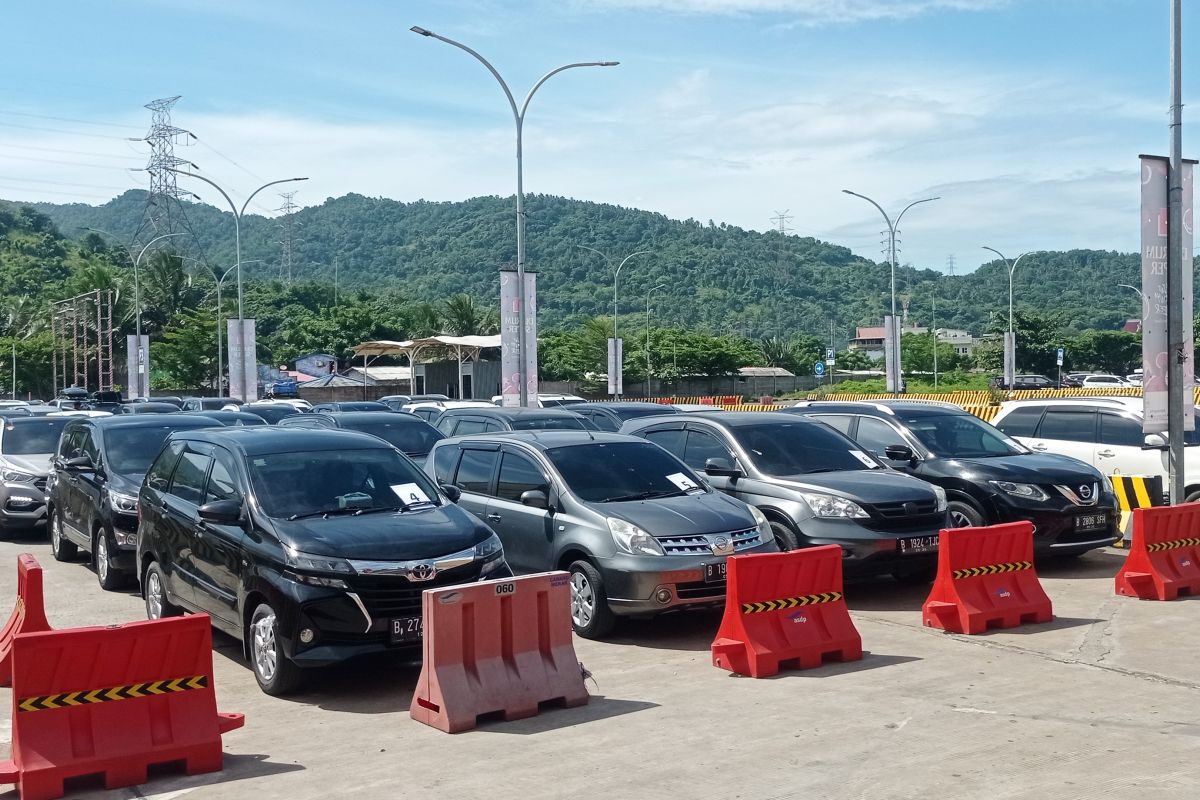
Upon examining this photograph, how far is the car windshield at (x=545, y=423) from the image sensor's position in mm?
15219

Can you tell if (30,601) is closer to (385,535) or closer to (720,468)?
(385,535)

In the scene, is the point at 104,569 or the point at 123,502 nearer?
the point at 123,502

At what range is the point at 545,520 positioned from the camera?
10.2m

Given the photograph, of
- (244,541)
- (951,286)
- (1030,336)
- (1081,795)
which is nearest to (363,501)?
(244,541)

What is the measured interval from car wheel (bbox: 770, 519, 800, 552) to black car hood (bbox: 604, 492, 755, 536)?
102 centimetres

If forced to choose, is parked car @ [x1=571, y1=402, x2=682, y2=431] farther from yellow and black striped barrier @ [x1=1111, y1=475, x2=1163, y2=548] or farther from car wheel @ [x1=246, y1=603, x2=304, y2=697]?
car wheel @ [x1=246, y1=603, x2=304, y2=697]

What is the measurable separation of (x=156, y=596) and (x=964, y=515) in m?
8.14

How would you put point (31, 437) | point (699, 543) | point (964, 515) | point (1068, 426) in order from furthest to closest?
point (31, 437)
point (1068, 426)
point (964, 515)
point (699, 543)

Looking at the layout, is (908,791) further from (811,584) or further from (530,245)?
(530,245)

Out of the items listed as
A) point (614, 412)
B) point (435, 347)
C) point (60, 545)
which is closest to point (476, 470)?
point (60, 545)

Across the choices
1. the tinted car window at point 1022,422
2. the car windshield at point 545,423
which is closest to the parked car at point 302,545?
the car windshield at point 545,423

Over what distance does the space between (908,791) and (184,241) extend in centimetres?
16910

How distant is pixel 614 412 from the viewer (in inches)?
787

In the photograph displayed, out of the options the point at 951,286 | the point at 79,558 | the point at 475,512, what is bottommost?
the point at 79,558
